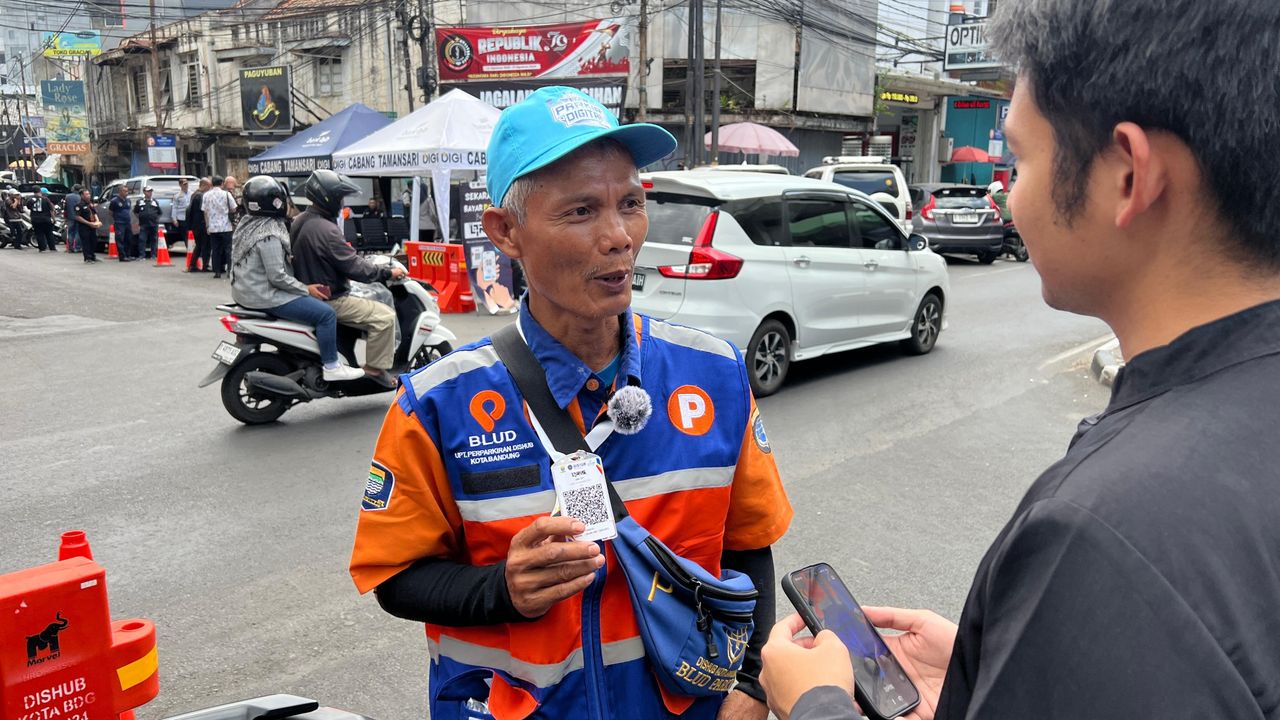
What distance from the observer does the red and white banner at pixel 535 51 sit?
21.4 metres

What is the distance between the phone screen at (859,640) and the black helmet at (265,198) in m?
6.04

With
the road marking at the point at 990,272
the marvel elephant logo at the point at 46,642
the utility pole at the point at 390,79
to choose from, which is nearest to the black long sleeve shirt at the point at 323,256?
the marvel elephant logo at the point at 46,642

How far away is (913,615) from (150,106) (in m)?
45.1

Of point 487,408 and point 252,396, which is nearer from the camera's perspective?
point 487,408

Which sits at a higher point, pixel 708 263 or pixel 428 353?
pixel 708 263

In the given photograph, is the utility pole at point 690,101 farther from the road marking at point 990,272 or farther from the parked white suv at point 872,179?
the road marking at point 990,272

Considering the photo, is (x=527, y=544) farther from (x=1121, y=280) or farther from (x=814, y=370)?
(x=814, y=370)

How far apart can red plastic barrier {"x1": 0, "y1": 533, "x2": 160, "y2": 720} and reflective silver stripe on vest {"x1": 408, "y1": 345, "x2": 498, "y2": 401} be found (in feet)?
3.42

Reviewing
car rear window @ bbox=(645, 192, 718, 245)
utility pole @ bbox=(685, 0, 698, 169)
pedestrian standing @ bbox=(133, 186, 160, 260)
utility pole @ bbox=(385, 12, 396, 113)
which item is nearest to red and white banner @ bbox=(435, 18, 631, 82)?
utility pole @ bbox=(685, 0, 698, 169)

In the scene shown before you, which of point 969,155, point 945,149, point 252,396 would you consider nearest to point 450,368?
point 252,396

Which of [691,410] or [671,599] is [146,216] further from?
[671,599]

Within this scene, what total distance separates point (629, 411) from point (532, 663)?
46 centimetres

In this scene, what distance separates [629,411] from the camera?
161 centimetres

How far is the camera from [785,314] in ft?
25.1
